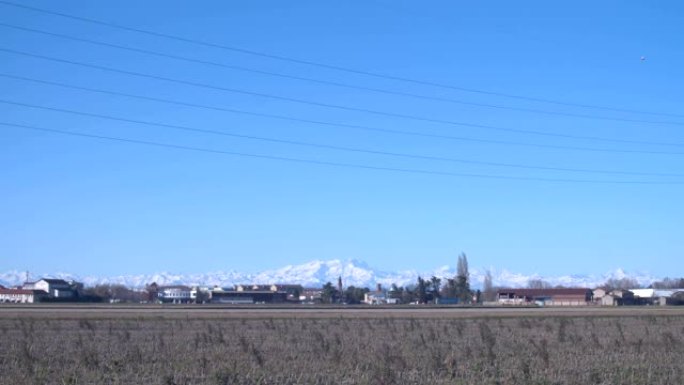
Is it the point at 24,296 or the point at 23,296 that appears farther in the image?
the point at 23,296

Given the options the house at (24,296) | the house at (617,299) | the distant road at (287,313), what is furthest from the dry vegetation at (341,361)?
the house at (24,296)

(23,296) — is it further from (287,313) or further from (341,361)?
(341,361)

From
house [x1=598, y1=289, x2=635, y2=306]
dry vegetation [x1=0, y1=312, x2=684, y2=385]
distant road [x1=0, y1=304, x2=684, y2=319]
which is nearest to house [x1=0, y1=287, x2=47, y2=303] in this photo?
distant road [x1=0, y1=304, x2=684, y2=319]

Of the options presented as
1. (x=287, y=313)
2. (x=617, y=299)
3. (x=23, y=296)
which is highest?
(x=23, y=296)

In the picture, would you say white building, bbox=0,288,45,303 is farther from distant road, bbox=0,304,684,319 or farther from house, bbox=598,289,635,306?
house, bbox=598,289,635,306

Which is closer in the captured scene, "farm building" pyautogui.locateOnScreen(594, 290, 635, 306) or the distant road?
the distant road

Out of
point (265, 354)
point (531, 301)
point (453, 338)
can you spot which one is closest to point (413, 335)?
point (453, 338)

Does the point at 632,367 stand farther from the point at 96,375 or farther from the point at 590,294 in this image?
the point at 590,294

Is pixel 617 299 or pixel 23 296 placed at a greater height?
pixel 23 296

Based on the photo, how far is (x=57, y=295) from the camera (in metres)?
198

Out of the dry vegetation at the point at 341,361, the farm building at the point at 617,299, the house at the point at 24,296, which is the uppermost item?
the house at the point at 24,296

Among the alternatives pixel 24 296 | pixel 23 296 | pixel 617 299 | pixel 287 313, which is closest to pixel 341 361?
pixel 287 313

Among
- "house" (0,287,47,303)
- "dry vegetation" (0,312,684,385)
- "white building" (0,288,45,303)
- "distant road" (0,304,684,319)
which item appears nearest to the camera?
"dry vegetation" (0,312,684,385)

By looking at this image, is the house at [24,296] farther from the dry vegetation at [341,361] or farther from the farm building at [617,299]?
the dry vegetation at [341,361]
